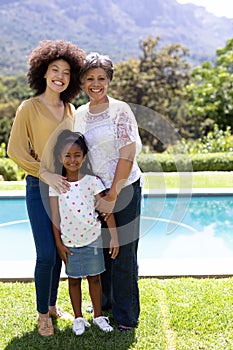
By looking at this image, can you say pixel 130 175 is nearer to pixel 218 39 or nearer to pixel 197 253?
pixel 197 253

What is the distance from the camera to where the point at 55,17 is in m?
125

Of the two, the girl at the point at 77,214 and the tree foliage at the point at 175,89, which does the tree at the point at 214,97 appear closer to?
the tree foliage at the point at 175,89

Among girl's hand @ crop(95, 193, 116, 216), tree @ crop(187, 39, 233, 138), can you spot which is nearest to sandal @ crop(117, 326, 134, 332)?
girl's hand @ crop(95, 193, 116, 216)

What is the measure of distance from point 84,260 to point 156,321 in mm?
568

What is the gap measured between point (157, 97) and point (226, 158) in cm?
1294

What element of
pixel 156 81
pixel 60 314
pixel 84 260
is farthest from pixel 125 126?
pixel 156 81

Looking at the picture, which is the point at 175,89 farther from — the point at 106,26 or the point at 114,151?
the point at 106,26

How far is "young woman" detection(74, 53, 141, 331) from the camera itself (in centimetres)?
231

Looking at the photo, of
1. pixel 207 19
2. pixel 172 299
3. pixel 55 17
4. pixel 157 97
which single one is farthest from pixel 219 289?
pixel 207 19

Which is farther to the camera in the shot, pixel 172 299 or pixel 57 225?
pixel 172 299

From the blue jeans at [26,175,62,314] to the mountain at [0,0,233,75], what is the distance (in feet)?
280

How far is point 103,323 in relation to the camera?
2611 millimetres

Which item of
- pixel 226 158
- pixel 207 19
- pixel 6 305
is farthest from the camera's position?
pixel 207 19

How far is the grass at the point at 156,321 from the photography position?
2459 mm
